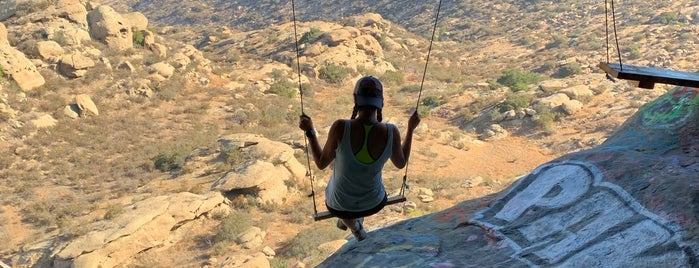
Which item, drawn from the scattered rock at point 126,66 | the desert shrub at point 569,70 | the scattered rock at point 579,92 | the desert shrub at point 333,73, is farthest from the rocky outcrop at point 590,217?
the desert shrub at point 333,73

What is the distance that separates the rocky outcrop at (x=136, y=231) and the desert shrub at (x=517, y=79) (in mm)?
16137

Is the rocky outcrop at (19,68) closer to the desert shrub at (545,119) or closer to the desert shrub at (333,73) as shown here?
the desert shrub at (333,73)

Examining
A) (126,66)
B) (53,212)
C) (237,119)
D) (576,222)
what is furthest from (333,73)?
(576,222)

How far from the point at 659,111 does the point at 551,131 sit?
10.9 meters

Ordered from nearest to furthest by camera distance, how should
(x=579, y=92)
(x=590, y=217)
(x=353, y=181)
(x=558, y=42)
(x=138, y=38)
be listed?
1. (x=353, y=181)
2. (x=590, y=217)
3. (x=579, y=92)
4. (x=138, y=38)
5. (x=558, y=42)

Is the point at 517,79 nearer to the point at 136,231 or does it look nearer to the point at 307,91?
the point at 307,91

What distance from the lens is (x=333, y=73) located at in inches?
1022

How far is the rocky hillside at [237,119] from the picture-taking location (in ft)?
36.0

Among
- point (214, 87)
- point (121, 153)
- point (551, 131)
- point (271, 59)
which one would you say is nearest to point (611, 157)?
point (551, 131)

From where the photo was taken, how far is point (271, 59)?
28516 mm

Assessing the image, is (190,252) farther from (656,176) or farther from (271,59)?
(271,59)

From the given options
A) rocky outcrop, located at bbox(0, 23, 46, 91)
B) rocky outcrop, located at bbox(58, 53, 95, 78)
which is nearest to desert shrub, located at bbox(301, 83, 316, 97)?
rocky outcrop, located at bbox(58, 53, 95, 78)

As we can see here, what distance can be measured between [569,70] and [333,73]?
459 inches

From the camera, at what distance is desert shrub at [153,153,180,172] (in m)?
14.6
